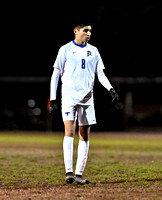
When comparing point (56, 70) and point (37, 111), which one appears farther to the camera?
point (37, 111)

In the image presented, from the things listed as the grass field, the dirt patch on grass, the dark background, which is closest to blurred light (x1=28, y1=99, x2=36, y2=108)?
the dark background

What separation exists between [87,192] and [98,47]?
3577 cm

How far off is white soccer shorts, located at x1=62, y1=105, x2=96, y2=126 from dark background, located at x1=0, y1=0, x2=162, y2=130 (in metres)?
31.5

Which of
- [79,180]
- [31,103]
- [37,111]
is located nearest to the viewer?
[79,180]

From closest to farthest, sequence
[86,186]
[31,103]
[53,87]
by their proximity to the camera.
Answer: [86,186] → [53,87] → [31,103]

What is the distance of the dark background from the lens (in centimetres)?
4128

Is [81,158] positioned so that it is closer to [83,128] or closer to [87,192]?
[83,128]

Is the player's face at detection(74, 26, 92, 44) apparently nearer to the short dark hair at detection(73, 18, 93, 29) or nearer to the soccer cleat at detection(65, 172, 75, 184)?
the short dark hair at detection(73, 18, 93, 29)

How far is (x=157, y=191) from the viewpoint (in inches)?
272

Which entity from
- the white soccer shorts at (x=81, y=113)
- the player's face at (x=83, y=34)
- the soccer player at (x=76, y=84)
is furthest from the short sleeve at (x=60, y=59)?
the white soccer shorts at (x=81, y=113)

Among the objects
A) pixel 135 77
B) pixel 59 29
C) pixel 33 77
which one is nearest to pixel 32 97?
pixel 33 77

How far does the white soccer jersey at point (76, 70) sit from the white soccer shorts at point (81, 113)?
0.08 meters

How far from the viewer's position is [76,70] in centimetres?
778

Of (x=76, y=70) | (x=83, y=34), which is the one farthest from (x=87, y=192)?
(x=83, y=34)
